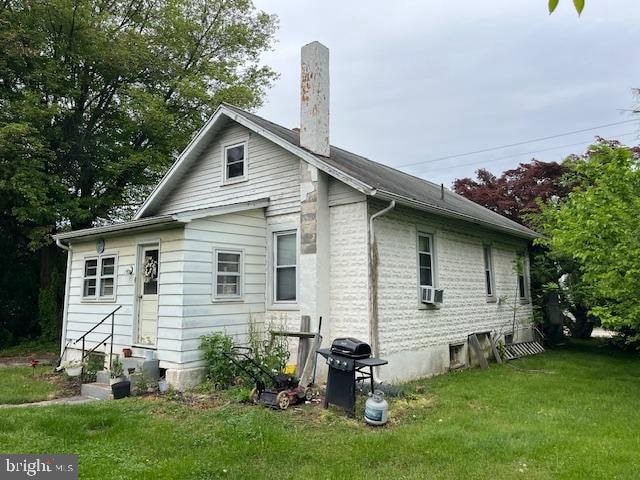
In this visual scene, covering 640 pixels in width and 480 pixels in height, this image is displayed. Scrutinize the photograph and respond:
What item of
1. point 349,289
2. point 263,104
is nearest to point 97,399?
point 349,289

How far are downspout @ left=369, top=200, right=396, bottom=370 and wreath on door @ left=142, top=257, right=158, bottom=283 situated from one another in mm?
4225

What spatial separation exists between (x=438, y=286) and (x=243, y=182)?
16.4 ft

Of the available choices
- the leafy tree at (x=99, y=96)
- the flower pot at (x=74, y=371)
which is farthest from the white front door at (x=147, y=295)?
the leafy tree at (x=99, y=96)

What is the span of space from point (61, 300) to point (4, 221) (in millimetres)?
3439

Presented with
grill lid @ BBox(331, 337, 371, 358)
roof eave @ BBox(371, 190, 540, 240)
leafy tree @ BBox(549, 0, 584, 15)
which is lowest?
grill lid @ BBox(331, 337, 371, 358)

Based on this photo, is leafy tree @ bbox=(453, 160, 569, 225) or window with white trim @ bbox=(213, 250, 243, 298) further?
leafy tree @ bbox=(453, 160, 569, 225)

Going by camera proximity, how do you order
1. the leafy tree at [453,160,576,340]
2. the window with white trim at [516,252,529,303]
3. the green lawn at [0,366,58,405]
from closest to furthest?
the green lawn at [0,366,58,405] → the window with white trim at [516,252,529,303] → the leafy tree at [453,160,576,340]

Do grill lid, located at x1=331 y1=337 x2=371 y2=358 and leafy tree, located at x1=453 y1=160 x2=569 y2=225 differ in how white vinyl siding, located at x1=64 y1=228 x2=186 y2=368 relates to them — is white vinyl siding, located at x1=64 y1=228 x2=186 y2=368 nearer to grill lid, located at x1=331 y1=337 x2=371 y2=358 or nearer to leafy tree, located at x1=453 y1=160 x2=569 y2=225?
grill lid, located at x1=331 y1=337 x2=371 y2=358

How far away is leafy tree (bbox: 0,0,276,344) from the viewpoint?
569 inches

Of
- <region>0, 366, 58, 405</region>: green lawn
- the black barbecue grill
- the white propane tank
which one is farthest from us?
<region>0, 366, 58, 405</region>: green lawn

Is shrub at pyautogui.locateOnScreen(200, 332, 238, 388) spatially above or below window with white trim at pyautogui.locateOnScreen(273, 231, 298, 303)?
below

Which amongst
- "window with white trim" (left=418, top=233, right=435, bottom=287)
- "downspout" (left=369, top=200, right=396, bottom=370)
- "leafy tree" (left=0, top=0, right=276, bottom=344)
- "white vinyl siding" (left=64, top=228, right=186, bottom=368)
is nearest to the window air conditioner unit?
"window with white trim" (left=418, top=233, right=435, bottom=287)

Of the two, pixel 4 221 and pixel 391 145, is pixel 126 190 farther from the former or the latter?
pixel 391 145

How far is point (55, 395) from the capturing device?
8.33 metres
